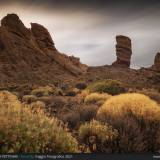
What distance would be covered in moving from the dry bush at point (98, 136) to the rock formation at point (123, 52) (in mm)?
96663

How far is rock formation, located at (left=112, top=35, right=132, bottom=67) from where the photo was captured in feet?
370

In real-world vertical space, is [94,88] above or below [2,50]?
below

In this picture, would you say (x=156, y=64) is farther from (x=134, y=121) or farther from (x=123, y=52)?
(x=134, y=121)

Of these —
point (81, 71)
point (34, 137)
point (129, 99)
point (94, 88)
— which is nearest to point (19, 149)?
point (34, 137)

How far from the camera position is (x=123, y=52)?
11344cm

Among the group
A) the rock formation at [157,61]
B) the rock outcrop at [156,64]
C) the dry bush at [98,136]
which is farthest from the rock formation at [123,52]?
the dry bush at [98,136]

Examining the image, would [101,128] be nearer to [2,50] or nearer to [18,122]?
[18,122]

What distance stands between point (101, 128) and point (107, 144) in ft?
1.75

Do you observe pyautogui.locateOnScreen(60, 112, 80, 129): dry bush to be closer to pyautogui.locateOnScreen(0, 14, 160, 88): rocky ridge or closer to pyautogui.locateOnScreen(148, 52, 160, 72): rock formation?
pyautogui.locateOnScreen(0, 14, 160, 88): rocky ridge

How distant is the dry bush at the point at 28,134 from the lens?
38.9 ft

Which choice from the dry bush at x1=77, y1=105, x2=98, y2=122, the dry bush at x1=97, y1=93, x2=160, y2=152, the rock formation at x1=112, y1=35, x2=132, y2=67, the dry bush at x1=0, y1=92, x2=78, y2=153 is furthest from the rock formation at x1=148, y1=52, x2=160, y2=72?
the dry bush at x1=0, y1=92, x2=78, y2=153

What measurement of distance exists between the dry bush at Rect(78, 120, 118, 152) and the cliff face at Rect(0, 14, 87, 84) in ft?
220

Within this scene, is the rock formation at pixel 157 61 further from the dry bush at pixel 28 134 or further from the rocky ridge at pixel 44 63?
the dry bush at pixel 28 134

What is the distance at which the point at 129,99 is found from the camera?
20578 millimetres
